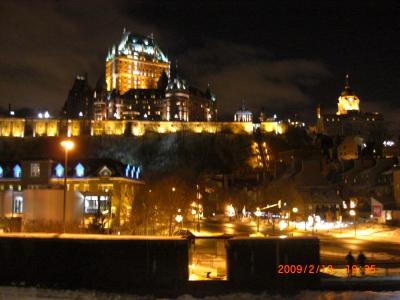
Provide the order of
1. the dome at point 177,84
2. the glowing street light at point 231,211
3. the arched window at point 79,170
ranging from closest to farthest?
the arched window at point 79,170 < the glowing street light at point 231,211 < the dome at point 177,84

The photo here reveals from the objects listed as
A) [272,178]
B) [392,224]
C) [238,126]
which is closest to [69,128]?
[238,126]

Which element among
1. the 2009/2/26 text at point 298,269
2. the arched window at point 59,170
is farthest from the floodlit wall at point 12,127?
the 2009/2/26 text at point 298,269

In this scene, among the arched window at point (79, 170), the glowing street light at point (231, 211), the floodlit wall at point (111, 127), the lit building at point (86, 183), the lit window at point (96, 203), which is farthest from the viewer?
the floodlit wall at point (111, 127)

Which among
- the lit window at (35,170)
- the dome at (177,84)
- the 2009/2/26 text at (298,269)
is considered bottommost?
the 2009/2/26 text at (298,269)

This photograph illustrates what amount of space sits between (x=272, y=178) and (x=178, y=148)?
5686 centimetres

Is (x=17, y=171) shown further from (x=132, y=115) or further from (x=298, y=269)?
(x=132, y=115)

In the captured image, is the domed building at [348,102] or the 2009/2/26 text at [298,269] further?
the domed building at [348,102]

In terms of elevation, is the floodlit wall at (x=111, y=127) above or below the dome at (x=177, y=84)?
below

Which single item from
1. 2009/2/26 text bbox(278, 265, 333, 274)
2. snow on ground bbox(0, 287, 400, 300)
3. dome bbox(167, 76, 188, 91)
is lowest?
snow on ground bbox(0, 287, 400, 300)

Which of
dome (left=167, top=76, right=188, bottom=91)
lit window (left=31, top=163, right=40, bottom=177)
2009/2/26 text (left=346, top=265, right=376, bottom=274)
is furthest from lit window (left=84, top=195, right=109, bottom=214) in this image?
dome (left=167, top=76, right=188, bottom=91)

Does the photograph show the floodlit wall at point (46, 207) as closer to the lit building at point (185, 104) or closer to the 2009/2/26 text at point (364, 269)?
the 2009/2/26 text at point (364, 269)

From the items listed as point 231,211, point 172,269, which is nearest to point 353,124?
point 231,211

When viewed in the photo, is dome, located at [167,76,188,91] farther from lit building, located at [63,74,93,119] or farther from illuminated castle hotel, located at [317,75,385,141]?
illuminated castle hotel, located at [317,75,385,141]

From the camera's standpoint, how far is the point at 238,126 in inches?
6845
